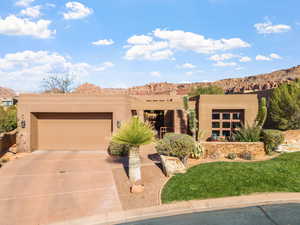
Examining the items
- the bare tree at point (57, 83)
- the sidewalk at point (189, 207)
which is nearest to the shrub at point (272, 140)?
the sidewalk at point (189, 207)

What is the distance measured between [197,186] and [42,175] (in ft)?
22.5

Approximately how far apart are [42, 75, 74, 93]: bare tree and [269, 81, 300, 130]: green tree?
107 feet

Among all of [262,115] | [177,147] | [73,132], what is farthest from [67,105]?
[262,115]

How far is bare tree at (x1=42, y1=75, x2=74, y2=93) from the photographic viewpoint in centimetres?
3628

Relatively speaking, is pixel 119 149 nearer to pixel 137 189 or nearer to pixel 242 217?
pixel 137 189

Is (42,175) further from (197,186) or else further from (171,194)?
(197,186)

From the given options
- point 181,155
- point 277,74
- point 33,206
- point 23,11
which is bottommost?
point 33,206

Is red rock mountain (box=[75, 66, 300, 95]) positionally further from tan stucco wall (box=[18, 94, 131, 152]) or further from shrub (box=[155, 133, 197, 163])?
shrub (box=[155, 133, 197, 163])

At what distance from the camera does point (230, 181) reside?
766 centimetres

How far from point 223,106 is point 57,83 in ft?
104

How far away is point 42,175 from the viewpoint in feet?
29.6

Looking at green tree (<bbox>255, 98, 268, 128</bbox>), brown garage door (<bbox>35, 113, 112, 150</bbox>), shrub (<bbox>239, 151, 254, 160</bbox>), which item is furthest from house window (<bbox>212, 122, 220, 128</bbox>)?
brown garage door (<bbox>35, 113, 112, 150</bbox>)

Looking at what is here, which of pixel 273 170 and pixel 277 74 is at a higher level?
pixel 277 74

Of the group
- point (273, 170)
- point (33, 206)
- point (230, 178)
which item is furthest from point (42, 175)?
point (273, 170)
